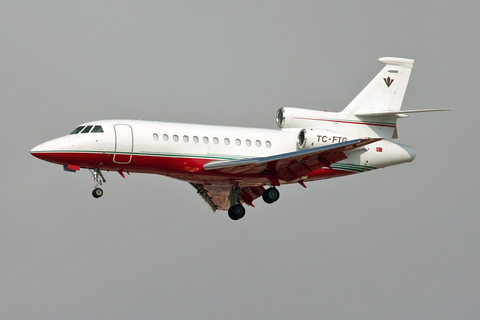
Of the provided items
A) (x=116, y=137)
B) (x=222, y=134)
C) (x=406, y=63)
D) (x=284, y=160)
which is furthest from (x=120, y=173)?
(x=406, y=63)

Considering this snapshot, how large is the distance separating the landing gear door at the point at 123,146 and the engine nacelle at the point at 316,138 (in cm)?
724

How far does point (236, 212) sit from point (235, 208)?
0.20m

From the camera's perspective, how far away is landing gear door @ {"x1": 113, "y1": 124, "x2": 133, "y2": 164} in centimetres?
2931

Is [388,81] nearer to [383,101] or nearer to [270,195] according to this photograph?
[383,101]

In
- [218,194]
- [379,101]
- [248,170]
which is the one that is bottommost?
[218,194]

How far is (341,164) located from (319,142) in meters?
1.80

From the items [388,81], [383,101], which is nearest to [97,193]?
[383,101]

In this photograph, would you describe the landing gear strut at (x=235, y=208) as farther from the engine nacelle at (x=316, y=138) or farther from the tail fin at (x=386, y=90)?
the tail fin at (x=386, y=90)

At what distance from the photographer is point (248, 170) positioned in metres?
30.7

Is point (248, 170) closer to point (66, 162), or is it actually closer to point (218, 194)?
point (218, 194)

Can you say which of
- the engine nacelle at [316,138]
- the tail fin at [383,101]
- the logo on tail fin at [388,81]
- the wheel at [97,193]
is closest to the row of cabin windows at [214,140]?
the engine nacelle at [316,138]

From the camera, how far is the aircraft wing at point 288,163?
2914 cm

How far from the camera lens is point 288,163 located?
100.0 ft

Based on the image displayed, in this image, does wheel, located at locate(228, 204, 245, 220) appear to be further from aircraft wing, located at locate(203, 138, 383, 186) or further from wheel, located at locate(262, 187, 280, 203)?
aircraft wing, located at locate(203, 138, 383, 186)
